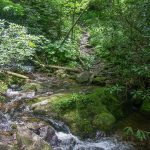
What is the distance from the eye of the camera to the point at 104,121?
26.0 feet

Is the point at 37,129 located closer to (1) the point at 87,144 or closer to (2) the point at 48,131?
(2) the point at 48,131

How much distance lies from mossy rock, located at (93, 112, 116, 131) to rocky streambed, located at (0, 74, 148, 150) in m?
0.19

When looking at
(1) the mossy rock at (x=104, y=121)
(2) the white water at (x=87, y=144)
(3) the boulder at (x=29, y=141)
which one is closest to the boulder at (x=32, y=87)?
(1) the mossy rock at (x=104, y=121)

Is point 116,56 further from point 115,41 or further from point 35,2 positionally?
point 35,2

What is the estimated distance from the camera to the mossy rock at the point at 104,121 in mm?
7805

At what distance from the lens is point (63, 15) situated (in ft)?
46.2

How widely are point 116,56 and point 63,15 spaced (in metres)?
5.58

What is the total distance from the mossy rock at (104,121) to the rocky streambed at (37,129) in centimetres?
19

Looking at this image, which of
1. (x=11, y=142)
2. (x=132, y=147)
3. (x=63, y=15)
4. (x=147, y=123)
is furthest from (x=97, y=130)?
(x=63, y=15)

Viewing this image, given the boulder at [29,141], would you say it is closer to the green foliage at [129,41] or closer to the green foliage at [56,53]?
the green foliage at [129,41]

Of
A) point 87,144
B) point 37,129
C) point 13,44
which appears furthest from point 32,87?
point 87,144

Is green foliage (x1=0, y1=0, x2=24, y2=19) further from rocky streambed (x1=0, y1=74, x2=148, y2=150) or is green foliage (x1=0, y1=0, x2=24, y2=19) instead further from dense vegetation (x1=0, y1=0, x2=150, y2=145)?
rocky streambed (x1=0, y1=74, x2=148, y2=150)

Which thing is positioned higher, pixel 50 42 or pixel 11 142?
pixel 50 42

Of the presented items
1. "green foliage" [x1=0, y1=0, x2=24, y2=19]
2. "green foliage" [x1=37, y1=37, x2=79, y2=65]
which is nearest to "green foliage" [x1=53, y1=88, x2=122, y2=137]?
"green foliage" [x1=37, y1=37, x2=79, y2=65]
